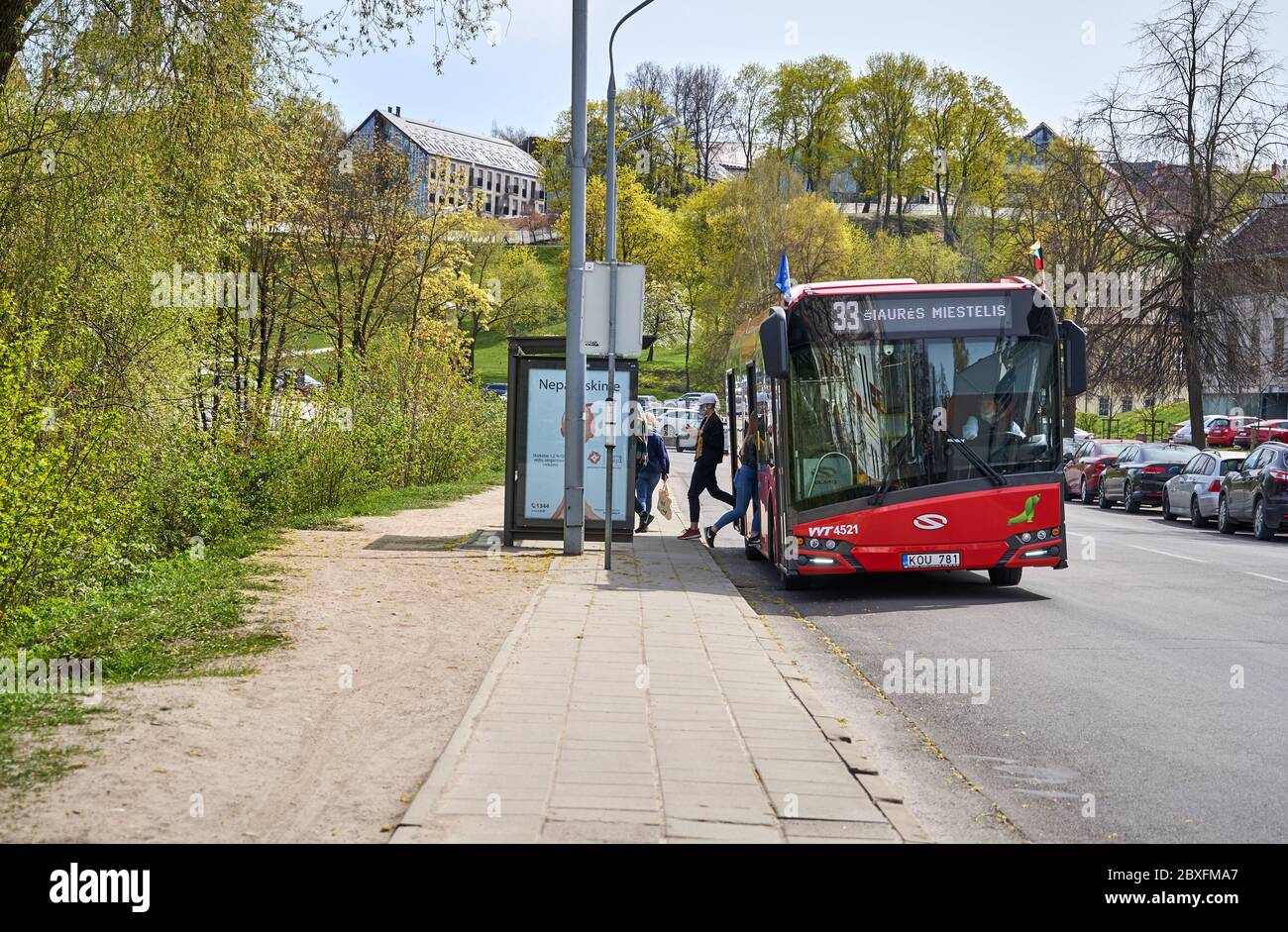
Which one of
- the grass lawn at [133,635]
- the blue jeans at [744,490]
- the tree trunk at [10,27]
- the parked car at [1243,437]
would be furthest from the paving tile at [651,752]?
the parked car at [1243,437]

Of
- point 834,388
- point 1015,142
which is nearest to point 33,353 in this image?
point 834,388

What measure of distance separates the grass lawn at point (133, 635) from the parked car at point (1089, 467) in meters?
30.6

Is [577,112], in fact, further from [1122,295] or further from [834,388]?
[1122,295]

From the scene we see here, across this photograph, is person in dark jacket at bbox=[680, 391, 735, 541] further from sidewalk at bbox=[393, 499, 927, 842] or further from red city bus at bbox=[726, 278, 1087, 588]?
sidewalk at bbox=[393, 499, 927, 842]

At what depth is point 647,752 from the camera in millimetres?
6793

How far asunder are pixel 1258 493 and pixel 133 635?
73.5ft

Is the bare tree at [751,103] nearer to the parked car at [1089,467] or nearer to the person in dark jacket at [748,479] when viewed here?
the parked car at [1089,467]

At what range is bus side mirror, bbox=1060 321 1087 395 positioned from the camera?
14.2 metres

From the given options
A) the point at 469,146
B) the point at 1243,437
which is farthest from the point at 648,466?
the point at 469,146

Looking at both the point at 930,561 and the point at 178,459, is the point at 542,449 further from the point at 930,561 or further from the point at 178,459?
the point at 930,561

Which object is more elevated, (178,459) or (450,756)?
(178,459)

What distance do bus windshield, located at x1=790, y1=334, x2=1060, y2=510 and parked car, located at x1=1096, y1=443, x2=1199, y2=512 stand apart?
21437 mm

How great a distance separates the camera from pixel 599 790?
19.6 feet

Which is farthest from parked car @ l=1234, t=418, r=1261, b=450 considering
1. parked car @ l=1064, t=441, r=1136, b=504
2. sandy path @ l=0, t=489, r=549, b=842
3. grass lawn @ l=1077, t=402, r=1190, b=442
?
sandy path @ l=0, t=489, r=549, b=842
